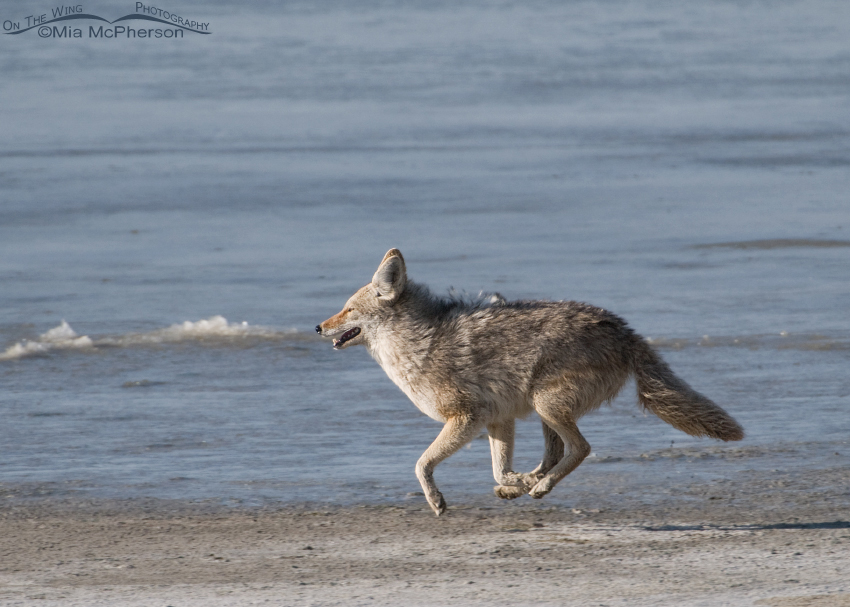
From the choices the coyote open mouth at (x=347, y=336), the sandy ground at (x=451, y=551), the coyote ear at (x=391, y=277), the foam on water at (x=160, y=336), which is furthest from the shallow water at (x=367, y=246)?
the coyote ear at (x=391, y=277)

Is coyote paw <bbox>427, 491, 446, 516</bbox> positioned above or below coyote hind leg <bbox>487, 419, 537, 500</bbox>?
below

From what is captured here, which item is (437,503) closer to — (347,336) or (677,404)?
(347,336)

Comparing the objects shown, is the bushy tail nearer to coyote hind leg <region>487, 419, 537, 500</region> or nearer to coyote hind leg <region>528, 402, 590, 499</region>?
coyote hind leg <region>528, 402, 590, 499</region>

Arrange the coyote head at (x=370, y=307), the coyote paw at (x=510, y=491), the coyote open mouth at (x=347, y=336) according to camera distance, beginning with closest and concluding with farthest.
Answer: the coyote paw at (x=510, y=491), the coyote head at (x=370, y=307), the coyote open mouth at (x=347, y=336)

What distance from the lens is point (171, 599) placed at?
17.1 ft

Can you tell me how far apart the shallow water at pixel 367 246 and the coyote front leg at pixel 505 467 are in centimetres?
26

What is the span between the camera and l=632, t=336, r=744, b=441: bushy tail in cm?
650

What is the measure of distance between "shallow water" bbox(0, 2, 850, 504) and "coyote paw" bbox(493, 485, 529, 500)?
0.90 ft

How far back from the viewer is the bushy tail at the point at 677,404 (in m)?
6.50

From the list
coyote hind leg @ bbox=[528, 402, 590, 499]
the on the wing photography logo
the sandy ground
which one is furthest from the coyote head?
the on the wing photography logo

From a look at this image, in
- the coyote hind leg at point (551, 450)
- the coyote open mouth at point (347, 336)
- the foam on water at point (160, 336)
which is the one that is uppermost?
the coyote open mouth at point (347, 336)

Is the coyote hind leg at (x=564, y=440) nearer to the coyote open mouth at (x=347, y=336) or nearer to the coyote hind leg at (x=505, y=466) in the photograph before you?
the coyote hind leg at (x=505, y=466)

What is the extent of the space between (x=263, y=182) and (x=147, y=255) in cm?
461

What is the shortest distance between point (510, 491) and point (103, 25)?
3694 cm
